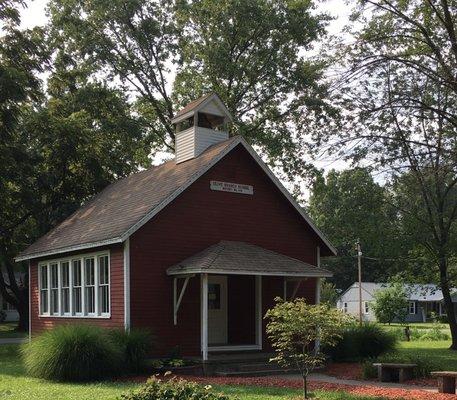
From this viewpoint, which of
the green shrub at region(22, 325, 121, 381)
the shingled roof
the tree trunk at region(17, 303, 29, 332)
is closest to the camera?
the green shrub at region(22, 325, 121, 381)

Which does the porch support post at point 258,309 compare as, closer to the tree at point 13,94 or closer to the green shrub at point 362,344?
the green shrub at point 362,344

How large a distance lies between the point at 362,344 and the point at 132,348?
28.2ft

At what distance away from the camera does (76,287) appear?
73.2 feet

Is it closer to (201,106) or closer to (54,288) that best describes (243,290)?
(201,106)

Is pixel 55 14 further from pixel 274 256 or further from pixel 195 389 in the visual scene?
pixel 195 389

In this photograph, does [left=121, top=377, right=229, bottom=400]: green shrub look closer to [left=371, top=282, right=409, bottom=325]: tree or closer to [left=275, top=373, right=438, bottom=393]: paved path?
[left=275, top=373, right=438, bottom=393]: paved path

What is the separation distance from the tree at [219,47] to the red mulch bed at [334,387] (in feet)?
68.5

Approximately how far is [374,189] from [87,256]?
12.6 m

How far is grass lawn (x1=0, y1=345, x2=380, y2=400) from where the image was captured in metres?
13.1

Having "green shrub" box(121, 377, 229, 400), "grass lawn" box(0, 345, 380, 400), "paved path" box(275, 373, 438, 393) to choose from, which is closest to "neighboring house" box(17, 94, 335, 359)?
"paved path" box(275, 373, 438, 393)

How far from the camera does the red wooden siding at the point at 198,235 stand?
19.4 meters

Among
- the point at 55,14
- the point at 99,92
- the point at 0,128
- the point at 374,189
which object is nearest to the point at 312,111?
the point at 374,189

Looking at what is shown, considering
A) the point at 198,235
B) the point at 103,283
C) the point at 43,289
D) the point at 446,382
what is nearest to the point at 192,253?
the point at 198,235

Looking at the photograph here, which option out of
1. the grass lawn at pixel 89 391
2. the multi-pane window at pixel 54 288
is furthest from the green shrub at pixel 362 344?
the multi-pane window at pixel 54 288
